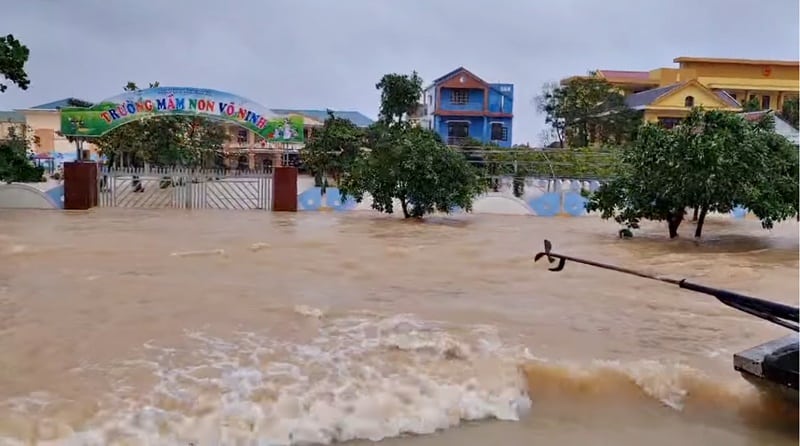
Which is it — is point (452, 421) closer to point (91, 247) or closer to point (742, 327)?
point (742, 327)

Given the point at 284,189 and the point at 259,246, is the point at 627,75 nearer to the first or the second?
the point at 284,189

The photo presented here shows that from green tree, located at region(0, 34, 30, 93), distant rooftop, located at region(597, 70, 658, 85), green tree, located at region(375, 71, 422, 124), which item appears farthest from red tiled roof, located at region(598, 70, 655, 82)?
green tree, located at region(0, 34, 30, 93)

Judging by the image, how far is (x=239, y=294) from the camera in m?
7.35

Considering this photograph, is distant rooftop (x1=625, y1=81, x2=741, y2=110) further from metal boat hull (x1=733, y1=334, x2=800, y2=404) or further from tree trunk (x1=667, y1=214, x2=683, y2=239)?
metal boat hull (x1=733, y1=334, x2=800, y2=404)

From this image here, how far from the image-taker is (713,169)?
10945 millimetres

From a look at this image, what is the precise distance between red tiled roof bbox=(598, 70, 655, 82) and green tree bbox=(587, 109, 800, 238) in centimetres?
2621

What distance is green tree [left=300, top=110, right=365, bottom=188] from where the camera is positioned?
24016 mm

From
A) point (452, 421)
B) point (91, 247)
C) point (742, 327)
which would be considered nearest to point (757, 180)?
point (742, 327)

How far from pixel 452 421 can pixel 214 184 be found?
14.8m

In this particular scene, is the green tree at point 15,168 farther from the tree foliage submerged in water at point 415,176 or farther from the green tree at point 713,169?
the green tree at point 713,169

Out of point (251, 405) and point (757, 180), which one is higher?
point (757, 180)

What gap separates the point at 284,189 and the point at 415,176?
392 cm

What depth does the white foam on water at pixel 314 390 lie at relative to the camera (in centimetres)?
394

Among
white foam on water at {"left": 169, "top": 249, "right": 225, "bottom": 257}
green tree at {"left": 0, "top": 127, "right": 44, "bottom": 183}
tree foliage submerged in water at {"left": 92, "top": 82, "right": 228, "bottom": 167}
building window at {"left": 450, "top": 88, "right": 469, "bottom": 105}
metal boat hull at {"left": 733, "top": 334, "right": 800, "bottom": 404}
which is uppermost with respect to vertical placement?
building window at {"left": 450, "top": 88, "right": 469, "bottom": 105}
